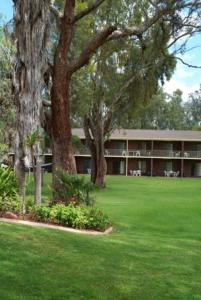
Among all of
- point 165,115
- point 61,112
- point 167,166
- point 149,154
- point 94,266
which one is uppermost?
point 165,115

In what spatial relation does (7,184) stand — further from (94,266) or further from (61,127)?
(94,266)

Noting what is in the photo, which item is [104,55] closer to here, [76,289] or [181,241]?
[181,241]

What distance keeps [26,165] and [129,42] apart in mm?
17923

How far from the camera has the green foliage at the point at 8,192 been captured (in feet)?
42.4

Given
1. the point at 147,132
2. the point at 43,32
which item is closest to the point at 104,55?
the point at 43,32

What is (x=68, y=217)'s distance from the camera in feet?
42.2

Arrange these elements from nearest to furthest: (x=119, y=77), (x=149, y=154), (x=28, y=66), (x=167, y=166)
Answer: (x=28, y=66), (x=119, y=77), (x=149, y=154), (x=167, y=166)

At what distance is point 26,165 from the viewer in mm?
14461

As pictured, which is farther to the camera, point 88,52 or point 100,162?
point 100,162

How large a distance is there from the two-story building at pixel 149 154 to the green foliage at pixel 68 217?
52886 mm

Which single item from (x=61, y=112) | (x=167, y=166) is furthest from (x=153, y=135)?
(x=61, y=112)

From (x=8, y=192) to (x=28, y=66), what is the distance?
3572 mm

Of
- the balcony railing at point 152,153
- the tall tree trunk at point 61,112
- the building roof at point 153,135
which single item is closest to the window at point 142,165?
the balcony railing at point 152,153

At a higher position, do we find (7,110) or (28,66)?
(28,66)
